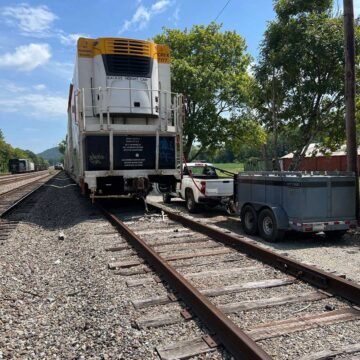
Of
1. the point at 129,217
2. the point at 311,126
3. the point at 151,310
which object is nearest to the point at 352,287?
the point at 151,310

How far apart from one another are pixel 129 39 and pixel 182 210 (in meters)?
5.86

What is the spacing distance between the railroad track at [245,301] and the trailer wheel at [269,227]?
113cm

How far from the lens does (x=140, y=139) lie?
12250 millimetres

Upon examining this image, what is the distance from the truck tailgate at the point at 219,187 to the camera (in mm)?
12508

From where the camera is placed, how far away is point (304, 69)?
46.5 feet

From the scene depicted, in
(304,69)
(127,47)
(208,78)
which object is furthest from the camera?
(208,78)

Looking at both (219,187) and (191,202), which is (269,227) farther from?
(191,202)

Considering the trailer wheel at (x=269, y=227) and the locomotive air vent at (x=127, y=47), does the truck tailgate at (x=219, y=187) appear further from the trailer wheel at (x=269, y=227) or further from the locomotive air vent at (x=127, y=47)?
the locomotive air vent at (x=127, y=47)

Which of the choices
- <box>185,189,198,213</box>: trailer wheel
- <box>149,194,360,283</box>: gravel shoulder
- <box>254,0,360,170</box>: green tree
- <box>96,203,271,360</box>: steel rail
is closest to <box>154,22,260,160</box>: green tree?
<box>254,0,360,170</box>: green tree

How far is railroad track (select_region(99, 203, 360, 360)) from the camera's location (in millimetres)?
3682

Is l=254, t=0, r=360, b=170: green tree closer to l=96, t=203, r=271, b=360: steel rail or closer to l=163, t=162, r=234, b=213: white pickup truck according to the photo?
l=163, t=162, r=234, b=213: white pickup truck

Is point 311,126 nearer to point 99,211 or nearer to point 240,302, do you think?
point 99,211

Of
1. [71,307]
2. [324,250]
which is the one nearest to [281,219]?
[324,250]

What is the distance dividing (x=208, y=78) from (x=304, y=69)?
13753 millimetres
